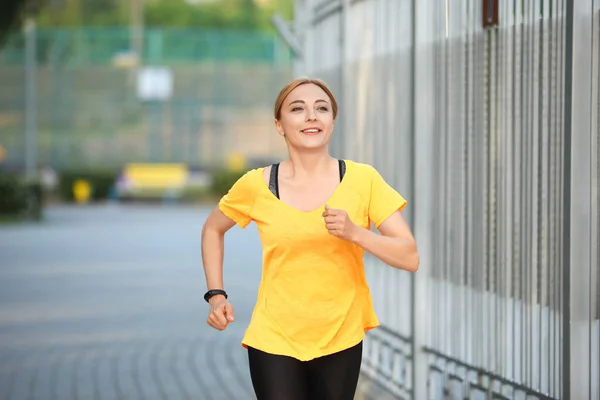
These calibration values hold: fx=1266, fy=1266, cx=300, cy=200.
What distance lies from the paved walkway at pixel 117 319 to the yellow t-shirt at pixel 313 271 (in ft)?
13.5

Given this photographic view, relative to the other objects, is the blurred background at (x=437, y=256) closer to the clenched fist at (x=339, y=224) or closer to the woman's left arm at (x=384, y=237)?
the woman's left arm at (x=384, y=237)

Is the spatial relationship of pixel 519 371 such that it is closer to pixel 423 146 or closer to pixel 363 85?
pixel 423 146

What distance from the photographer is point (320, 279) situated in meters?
3.66

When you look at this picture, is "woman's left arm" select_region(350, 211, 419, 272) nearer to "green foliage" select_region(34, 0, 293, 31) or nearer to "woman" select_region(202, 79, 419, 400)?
"woman" select_region(202, 79, 419, 400)

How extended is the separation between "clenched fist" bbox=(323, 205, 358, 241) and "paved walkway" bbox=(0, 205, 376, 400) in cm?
446

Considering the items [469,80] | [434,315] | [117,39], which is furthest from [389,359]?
[117,39]

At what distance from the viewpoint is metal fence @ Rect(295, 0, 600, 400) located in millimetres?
4785

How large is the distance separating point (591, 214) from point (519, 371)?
38.9 inches

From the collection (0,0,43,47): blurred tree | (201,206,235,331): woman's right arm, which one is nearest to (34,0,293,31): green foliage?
(0,0,43,47): blurred tree

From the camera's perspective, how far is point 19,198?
28.6 m

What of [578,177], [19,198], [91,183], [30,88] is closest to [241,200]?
[578,177]

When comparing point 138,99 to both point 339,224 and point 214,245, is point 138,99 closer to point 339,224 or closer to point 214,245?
point 214,245

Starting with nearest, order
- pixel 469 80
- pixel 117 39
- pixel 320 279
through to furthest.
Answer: pixel 320 279 < pixel 469 80 < pixel 117 39

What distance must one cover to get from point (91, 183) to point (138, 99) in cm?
488
